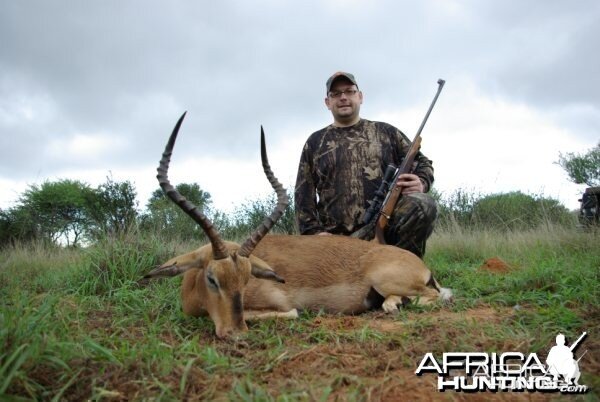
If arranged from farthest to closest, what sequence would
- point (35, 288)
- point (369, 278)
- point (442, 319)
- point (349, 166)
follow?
1. point (349, 166)
2. point (35, 288)
3. point (369, 278)
4. point (442, 319)

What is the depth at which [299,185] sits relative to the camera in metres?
7.12

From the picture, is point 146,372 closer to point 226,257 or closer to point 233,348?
point 233,348

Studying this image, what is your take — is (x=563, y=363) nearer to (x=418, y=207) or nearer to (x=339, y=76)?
(x=418, y=207)

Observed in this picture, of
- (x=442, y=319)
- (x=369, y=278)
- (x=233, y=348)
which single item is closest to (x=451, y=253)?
(x=369, y=278)

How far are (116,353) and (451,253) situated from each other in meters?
7.34

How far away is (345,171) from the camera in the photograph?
682 centimetres

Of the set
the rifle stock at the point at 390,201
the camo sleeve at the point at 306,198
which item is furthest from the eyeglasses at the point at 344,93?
the rifle stock at the point at 390,201

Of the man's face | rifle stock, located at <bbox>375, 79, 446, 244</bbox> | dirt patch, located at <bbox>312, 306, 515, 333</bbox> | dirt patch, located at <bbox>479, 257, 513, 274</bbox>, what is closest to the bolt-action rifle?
rifle stock, located at <bbox>375, 79, 446, 244</bbox>

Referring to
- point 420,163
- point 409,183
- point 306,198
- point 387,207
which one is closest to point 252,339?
point 387,207

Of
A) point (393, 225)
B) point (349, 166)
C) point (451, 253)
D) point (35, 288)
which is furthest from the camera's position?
point (451, 253)

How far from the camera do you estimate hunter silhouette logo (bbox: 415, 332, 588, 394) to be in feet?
7.84

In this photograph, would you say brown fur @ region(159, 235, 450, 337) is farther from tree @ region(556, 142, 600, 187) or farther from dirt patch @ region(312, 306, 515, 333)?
tree @ region(556, 142, 600, 187)

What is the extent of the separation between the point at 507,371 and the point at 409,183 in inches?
153

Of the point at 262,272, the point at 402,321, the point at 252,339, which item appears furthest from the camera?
the point at 262,272
